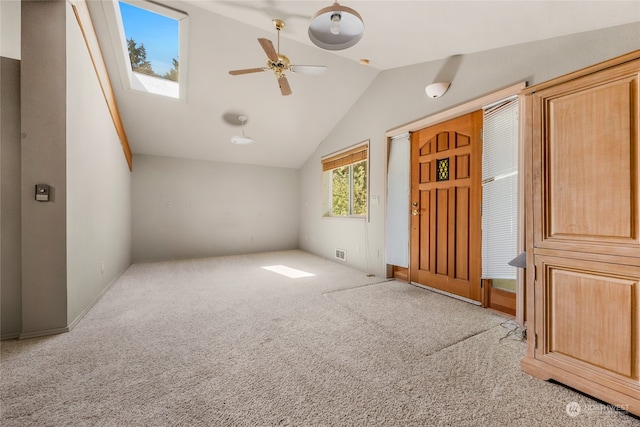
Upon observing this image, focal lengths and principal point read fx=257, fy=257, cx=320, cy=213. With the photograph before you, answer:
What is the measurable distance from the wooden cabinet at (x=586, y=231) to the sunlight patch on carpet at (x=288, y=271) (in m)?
2.98

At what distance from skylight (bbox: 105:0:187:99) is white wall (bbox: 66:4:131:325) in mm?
659

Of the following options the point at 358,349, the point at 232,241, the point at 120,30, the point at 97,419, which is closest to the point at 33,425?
the point at 97,419

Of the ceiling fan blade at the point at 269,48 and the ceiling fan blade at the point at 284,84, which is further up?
the ceiling fan blade at the point at 269,48

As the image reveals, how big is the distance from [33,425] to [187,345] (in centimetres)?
81

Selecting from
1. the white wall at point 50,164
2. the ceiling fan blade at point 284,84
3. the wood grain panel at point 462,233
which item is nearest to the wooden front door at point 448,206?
the wood grain panel at point 462,233

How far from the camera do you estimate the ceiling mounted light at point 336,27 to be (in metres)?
1.75

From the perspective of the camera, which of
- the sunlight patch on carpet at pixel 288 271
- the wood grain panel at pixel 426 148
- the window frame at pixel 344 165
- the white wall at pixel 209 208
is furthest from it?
the white wall at pixel 209 208

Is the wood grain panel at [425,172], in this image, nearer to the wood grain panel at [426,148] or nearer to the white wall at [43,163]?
the wood grain panel at [426,148]

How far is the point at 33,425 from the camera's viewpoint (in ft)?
3.81

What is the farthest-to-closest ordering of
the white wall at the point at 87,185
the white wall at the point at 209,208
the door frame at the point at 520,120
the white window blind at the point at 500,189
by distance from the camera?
1. the white wall at the point at 209,208
2. the white window blind at the point at 500,189
3. the door frame at the point at 520,120
4. the white wall at the point at 87,185

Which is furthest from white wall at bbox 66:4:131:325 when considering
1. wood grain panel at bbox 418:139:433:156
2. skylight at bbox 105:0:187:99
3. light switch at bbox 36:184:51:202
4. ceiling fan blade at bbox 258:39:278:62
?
wood grain panel at bbox 418:139:433:156

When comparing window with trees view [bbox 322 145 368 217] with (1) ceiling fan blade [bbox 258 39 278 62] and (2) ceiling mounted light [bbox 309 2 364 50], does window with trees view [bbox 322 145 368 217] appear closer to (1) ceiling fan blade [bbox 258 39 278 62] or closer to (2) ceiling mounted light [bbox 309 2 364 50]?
(1) ceiling fan blade [bbox 258 39 278 62]

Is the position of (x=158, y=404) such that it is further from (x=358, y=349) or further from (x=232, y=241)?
(x=232, y=241)

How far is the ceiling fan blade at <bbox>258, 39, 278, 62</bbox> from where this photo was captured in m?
2.36
